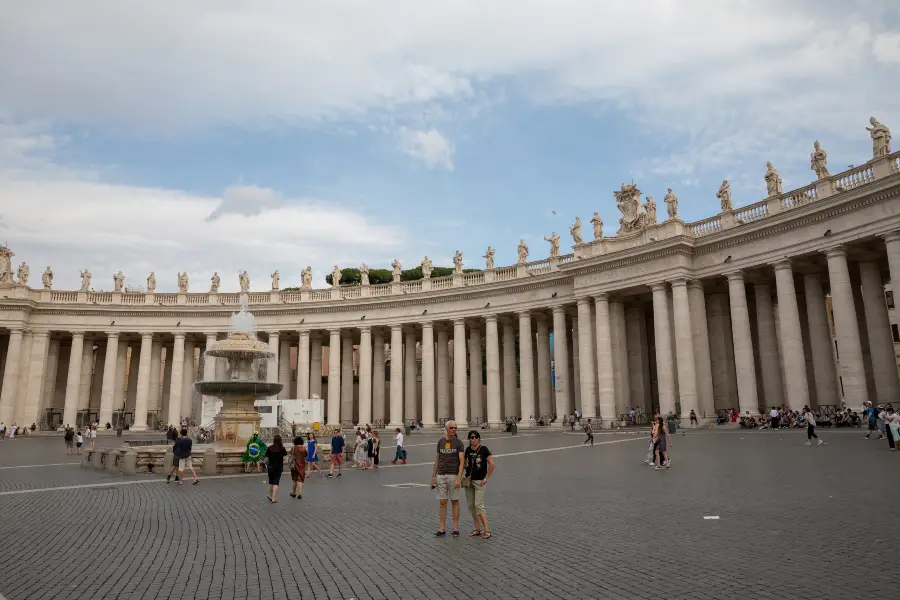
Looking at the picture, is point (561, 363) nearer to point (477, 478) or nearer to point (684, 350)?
point (684, 350)

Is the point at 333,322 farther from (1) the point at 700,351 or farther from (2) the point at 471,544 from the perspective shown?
(2) the point at 471,544

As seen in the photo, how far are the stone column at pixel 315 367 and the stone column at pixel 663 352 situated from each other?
37.5 metres

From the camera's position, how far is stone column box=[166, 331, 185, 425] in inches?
2507

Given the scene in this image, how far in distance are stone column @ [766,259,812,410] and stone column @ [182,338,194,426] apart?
Result: 53219mm

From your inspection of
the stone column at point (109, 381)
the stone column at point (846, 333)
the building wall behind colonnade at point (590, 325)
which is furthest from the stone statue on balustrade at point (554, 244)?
the stone column at point (109, 381)

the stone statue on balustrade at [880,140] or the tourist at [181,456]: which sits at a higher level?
the stone statue on balustrade at [880,140]

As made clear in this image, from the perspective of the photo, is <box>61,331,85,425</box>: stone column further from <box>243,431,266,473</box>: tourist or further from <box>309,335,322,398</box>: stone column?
<box>243,431,266,473</box>: tourist

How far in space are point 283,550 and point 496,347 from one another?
47623mm

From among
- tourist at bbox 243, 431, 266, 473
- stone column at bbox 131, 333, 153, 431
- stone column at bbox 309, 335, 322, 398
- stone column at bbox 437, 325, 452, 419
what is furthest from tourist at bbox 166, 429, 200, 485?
stone column at bbox 309, 335, 322, 398

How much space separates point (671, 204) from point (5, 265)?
6338 cm

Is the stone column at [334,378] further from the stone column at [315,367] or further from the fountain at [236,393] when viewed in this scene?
the fountain at [236,393]

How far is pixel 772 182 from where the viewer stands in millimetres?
40594

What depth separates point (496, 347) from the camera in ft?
189

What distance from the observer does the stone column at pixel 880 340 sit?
36688 mm
